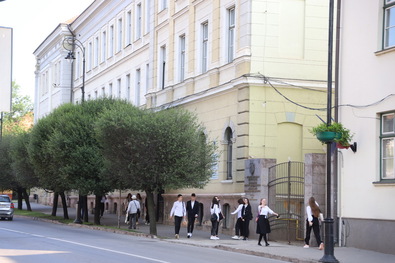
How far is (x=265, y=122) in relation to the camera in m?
31.1

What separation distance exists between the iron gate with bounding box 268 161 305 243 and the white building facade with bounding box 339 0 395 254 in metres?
2.98

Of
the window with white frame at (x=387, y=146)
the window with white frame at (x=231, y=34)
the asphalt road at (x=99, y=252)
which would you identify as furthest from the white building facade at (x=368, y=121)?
the window with white frame at (x=231, y=34)

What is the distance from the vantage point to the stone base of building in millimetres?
22219

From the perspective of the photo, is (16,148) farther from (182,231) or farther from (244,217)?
(244,217)

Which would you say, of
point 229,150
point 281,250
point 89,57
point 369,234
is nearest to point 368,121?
point 369,234

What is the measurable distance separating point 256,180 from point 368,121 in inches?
256

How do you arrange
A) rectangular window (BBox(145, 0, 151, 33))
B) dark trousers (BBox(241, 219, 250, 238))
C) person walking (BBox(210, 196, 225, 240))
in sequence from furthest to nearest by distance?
rectangular window (BBox(145, 0, 151, 33)) → person walking (BBox(210, 196, 225, 240)) → dark trousers (BBox(241, 219, 250, 238))

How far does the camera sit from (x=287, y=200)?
2848 centimetres

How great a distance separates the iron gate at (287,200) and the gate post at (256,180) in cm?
19

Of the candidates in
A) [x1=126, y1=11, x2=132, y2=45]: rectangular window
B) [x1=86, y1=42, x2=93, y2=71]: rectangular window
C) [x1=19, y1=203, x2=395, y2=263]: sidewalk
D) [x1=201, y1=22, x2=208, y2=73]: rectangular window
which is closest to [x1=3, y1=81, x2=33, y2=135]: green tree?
[x1=86, y1=42, x2=93, y2=71]: rectangular window

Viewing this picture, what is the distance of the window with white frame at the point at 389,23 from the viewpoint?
75.4 ft

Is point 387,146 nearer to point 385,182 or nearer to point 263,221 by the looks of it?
point 385,182

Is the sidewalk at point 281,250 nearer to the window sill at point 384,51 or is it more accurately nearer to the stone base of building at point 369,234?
the stone base of building at point 369,234

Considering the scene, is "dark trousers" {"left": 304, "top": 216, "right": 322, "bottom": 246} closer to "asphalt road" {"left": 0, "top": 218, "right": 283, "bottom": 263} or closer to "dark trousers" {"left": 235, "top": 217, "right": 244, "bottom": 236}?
"asphalt road" {"left": 0, "top": 218, "right": 283, "bottom": 263}
